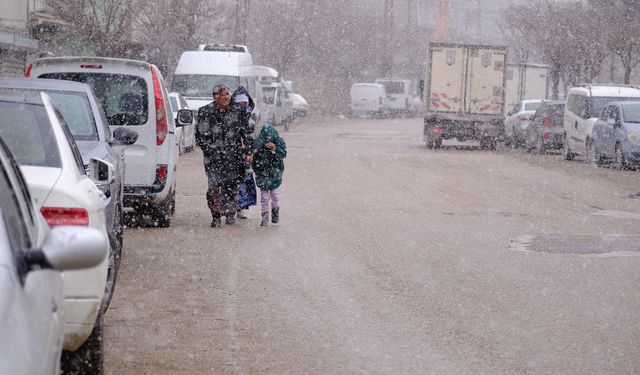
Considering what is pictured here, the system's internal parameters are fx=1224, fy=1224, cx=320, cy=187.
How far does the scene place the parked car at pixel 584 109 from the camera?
94.6 feet

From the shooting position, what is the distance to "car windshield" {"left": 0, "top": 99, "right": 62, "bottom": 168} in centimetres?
654

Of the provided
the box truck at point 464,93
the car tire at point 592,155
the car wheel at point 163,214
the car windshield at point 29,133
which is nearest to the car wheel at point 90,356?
the car windshield at point 29,133

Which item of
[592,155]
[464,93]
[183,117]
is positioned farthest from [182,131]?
[183,117]

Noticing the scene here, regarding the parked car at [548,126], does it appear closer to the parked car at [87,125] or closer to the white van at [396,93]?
the parked car at [87,125]

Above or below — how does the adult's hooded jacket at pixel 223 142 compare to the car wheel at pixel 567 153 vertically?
above

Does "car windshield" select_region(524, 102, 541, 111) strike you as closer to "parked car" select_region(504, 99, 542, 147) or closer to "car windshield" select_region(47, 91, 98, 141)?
"parked car" select_region(504, 99, 542, 147)

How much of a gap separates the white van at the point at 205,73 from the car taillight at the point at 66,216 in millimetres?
25643

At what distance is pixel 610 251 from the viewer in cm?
1259

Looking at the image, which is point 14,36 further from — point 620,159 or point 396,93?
Answer: point 396,93

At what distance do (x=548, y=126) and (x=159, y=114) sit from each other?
20501 millimetres

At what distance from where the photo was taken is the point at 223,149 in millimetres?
14297

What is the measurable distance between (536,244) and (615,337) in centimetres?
506

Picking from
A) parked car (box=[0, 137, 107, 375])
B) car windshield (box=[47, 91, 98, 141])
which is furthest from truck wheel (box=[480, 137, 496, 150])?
parked car (box=[0, 137, 107, 375])

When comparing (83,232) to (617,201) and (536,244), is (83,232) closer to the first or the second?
(536,244)
